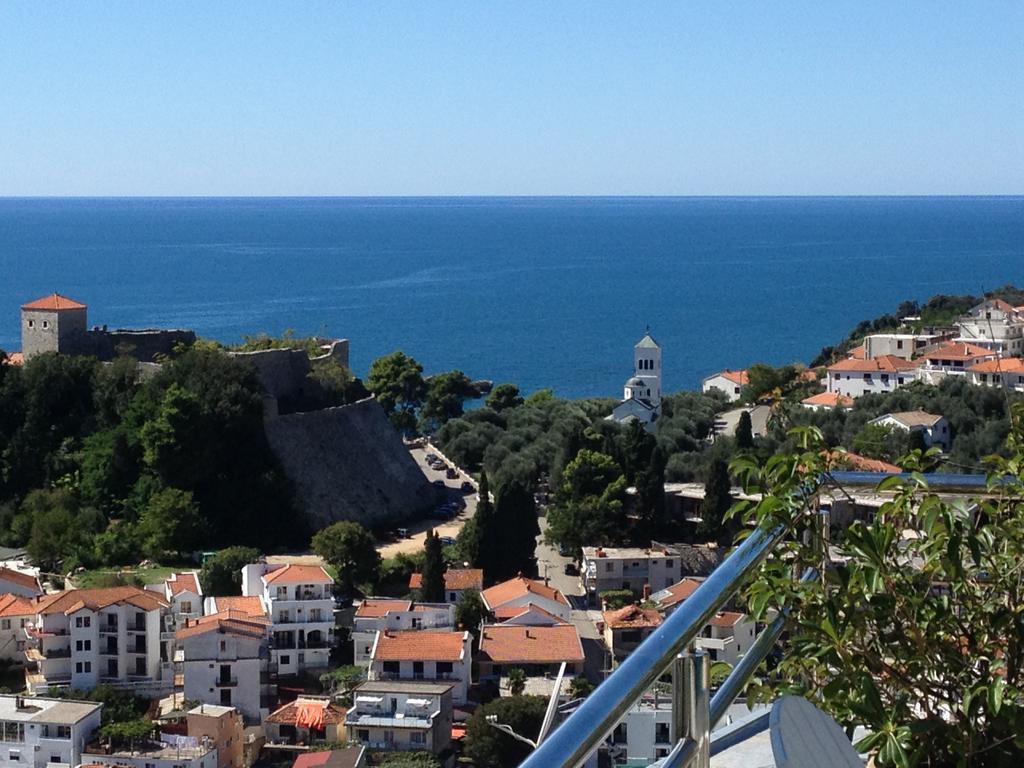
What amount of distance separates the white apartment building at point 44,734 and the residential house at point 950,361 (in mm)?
19108

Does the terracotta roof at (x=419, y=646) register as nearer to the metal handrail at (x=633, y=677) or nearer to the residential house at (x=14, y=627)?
the residential house at (x=14, y=627)

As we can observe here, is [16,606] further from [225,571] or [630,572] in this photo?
[630,572]

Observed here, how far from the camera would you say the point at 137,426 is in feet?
59.8

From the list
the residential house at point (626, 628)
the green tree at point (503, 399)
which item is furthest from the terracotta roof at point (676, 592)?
the green tree at point (503, 399)

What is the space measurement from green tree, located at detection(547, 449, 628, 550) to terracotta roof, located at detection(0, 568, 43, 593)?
6341 millimetres

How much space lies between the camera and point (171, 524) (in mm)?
17156

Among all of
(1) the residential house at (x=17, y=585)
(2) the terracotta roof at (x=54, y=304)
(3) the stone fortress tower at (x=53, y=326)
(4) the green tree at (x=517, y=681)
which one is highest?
(2) the terracotta roof at (x=54, y=304)

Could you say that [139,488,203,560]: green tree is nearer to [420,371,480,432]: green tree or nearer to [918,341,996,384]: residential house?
[420,371,480,432]: green tree

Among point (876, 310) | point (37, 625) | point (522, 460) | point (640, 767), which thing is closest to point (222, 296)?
point (876, 310)

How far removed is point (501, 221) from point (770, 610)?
162 meters

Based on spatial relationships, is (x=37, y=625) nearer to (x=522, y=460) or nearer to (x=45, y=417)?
(x=45, y=417)

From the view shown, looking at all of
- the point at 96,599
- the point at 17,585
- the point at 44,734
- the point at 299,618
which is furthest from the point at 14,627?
the point at 299,618

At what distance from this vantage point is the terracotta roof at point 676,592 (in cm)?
1555

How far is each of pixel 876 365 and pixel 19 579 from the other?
708 inches
